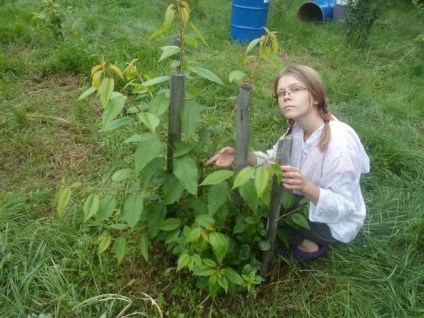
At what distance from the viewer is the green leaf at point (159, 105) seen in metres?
1.31

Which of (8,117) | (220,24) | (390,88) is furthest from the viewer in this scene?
(220,24)

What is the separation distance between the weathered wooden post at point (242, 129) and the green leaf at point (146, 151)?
28 cm

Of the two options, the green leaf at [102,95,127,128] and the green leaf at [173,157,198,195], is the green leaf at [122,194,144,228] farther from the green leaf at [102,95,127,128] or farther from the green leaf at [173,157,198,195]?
the green leaf at [102,95,127,128]

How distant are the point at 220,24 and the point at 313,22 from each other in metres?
1.51

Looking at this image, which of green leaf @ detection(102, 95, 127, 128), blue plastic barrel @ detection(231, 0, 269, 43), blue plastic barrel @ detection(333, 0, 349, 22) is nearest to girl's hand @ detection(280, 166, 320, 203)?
green leaf @ detection(102, 95, 127, 128)

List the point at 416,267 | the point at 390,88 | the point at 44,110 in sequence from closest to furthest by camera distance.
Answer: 1. the point at 416,267
2. the point at 44,110
3. the point at 390,88

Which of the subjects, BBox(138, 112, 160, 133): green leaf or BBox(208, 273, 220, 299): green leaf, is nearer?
BBox(138, 112, 160, 133): green leaf

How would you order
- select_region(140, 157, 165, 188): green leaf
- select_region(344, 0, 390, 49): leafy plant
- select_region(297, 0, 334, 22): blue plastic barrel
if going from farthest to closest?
select_region(297, 0, 334, 22): blue plastic barrel < select_region(344, 0, 390, 49): leafy plant < select_region(140, 157, 165, 188): green leaf

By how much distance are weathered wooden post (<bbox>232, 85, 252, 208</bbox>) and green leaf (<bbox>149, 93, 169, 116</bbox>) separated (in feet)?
0.81

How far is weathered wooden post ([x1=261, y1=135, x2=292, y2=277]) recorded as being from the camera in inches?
51.5

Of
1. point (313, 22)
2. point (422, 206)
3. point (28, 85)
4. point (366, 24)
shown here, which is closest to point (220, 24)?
point (313, 22)

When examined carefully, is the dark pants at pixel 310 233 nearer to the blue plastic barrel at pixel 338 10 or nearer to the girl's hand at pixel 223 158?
the girl's hand at pixel 223 158

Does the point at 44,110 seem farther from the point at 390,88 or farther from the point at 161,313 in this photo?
the point at 390,88

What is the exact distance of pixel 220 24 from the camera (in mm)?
5594
